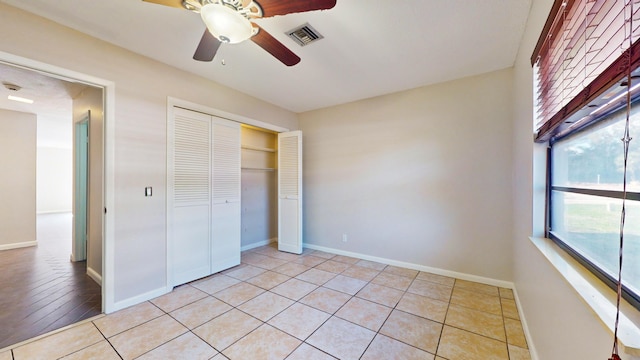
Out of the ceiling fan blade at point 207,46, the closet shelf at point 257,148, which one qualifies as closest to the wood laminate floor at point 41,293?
the ceiling fan blade at point 207,46

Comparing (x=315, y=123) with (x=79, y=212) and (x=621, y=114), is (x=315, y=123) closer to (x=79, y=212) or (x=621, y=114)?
(x=621, y=114)

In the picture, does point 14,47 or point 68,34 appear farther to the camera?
point 68,34

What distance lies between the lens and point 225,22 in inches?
54.5

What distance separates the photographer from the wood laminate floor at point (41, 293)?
2045mm

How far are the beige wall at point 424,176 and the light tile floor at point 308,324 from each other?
535 mm

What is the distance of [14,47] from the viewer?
1791mm

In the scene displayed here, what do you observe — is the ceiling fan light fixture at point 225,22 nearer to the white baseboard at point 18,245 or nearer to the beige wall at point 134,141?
the beige wall at point 134,141

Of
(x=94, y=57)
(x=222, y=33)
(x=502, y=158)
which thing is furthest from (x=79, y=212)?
(x=502, y=158)

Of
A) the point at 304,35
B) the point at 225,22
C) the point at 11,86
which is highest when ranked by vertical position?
the point at 304,35

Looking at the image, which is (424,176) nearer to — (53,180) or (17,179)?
(17,179)

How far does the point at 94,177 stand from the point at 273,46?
322cm

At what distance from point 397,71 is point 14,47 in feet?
11.5

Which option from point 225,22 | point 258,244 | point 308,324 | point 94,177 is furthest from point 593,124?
point 94,177

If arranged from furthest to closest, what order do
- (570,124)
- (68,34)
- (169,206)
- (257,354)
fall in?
(169,206)
(68,34)
(257,354)
(570,124)
